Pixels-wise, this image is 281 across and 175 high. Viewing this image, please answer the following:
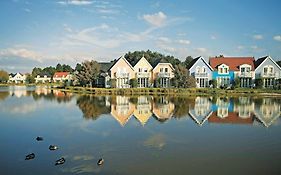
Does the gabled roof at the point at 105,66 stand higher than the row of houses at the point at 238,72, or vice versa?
the gabled roof at the point at 105,66

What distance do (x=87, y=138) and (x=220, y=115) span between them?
1042 cm

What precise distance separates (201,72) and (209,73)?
1.39 metres

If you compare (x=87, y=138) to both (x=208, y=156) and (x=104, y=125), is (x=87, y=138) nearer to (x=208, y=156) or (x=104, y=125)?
(x=104, y=125)

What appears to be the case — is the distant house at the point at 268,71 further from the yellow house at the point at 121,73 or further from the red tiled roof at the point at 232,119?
the red tiled roof at the point at 232,119

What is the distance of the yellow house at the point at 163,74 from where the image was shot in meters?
45.6

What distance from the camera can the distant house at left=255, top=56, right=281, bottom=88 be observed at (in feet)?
145

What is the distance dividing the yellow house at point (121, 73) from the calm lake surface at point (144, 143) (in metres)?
27.1

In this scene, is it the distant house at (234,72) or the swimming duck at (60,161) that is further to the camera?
the distant house at (234,72)

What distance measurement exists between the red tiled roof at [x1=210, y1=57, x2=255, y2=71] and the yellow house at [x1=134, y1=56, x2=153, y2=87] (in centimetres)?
1092

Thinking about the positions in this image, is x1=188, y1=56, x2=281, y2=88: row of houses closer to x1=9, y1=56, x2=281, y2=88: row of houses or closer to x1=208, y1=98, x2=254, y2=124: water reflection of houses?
x1=9, y1=56, x2=281, y2=88: row of houses

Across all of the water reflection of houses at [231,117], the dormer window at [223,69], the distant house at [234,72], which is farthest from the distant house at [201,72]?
the water reflection of houses at [231,117]

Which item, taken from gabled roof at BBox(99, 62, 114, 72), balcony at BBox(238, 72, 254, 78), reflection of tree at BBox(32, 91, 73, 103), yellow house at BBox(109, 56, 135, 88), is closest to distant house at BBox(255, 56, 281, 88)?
balcony at BBox(238, 72, 254, 78)

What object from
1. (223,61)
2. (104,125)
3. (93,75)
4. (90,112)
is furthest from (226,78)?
(104,125)

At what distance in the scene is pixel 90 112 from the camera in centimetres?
2056
